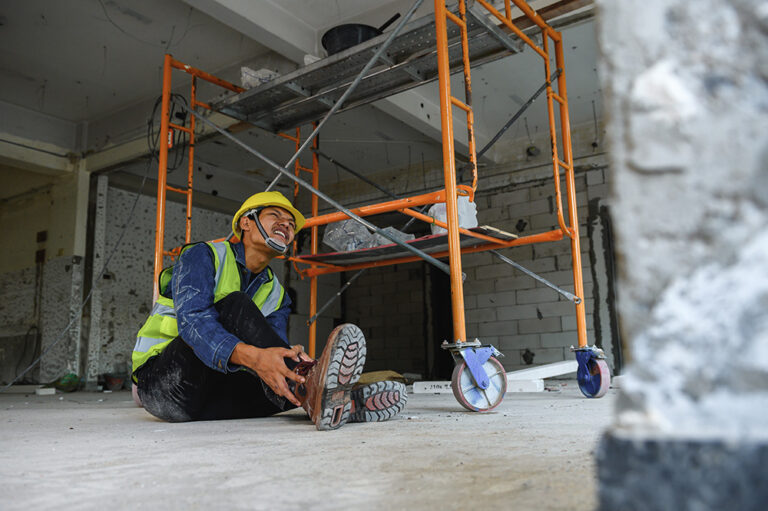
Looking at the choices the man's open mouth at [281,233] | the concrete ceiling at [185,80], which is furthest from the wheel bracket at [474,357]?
the concrete ceiling at [185,80]

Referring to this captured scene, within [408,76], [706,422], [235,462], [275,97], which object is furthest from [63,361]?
[706,422]

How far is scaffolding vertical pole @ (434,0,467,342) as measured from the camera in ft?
7.75

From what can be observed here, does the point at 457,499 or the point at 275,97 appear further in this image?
the point at 275,97

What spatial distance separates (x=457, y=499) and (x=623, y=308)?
463 mm

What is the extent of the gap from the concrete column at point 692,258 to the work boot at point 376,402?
1.59 metres

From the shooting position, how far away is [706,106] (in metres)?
0.41

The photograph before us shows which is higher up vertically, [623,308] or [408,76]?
[408,76]

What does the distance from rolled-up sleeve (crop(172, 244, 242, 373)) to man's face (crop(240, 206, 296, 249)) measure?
1.01ft

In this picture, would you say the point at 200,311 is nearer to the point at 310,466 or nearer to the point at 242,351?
the point at 242,351

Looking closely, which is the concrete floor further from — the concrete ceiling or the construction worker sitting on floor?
the concrete ceiling

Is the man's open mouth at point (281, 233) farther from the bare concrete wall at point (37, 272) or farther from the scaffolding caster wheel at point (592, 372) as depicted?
the bare concrete wall at point (37, 272)

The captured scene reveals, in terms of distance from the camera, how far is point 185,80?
5.54 m

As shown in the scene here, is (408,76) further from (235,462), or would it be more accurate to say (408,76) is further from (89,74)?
(89,74)

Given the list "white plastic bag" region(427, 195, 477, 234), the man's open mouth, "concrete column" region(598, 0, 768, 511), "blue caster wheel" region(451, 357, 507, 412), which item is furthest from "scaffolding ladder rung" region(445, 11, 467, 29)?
"concrete column" region(598, 0, 768, 511)
